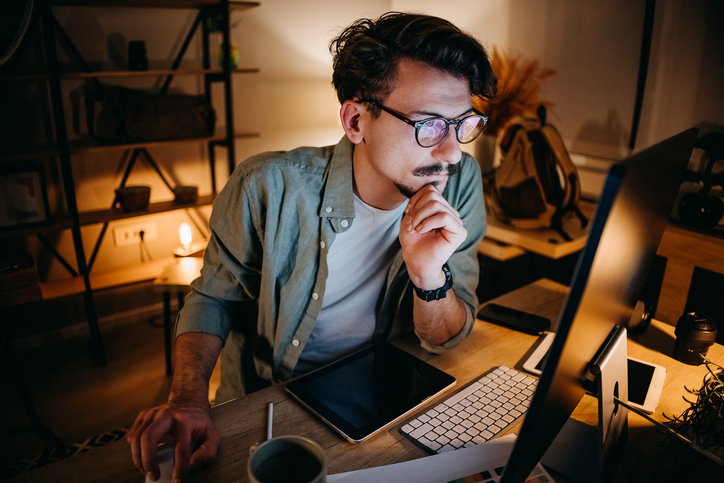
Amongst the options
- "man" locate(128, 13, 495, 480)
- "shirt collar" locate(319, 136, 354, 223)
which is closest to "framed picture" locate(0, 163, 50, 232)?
"man" locate(128, 13, 495, 480)

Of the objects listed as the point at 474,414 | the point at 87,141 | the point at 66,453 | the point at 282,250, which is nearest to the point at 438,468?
the point at 474,414

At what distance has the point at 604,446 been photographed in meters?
0.67

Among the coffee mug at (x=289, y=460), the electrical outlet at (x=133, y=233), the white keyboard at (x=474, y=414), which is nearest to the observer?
the coffee mug at (x=289, y=460)

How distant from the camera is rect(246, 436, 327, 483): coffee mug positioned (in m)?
0.55

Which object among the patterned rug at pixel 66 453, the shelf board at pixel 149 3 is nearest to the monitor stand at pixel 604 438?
the patterned rug at pixel 66 453

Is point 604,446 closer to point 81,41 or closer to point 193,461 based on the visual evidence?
point 193,461

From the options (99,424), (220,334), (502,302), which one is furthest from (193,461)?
(99,424)

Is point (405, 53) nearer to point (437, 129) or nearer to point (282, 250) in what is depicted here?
point (437, 129)

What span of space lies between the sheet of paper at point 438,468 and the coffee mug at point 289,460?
17 centimetres

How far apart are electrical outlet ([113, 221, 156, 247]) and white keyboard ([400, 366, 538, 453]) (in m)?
2.68

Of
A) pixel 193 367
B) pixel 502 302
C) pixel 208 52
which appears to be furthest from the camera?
pixel 208 52

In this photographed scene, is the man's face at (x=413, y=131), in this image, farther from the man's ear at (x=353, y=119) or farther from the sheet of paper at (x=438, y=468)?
the sheet of paper at (x=438, y=468)

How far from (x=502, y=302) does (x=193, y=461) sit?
3.02 feet

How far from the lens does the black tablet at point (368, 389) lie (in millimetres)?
855
